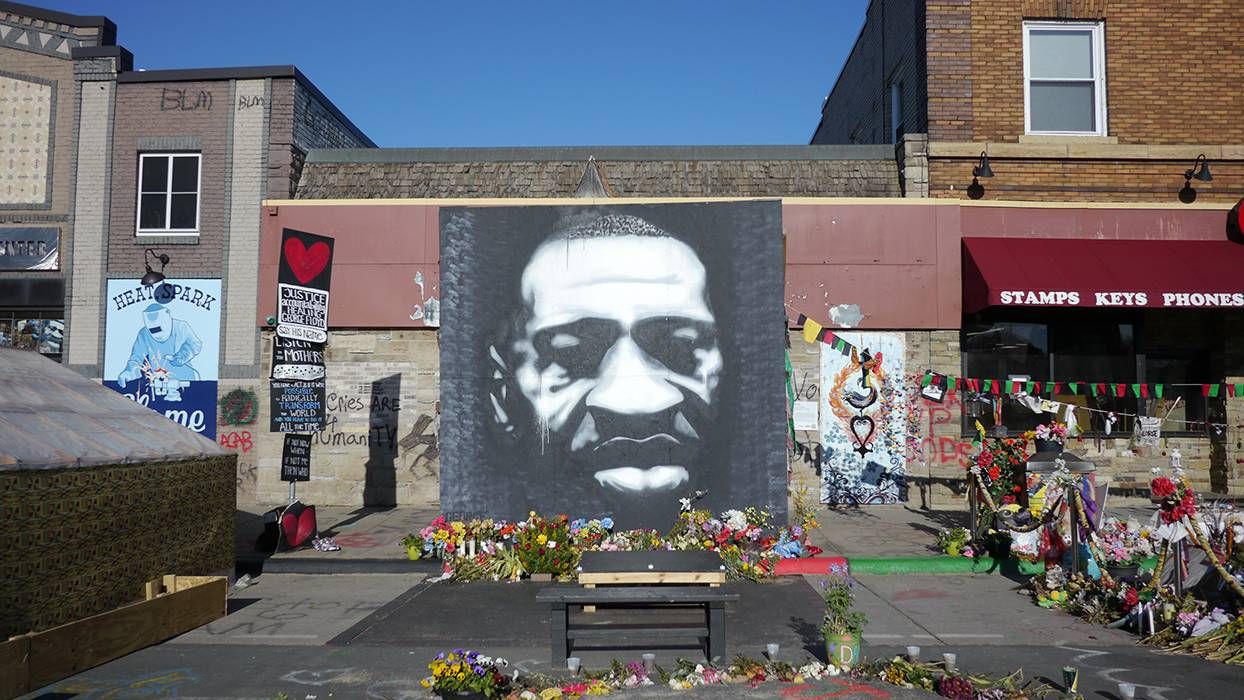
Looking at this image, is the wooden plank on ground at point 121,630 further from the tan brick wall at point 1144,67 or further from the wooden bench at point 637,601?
the tan brick wall at point 1144,67

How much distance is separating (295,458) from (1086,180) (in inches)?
529

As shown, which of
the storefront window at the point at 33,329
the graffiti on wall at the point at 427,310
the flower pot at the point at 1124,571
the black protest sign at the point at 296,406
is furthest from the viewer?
the storefront window at the point at 33,329

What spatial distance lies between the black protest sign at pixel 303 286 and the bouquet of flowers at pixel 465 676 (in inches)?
281

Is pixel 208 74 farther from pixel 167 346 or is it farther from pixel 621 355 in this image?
pixel 621 355

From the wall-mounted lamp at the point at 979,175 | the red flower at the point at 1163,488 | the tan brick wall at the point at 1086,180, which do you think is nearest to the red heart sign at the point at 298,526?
the red flower at the point at 1163,488

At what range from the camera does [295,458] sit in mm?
12461

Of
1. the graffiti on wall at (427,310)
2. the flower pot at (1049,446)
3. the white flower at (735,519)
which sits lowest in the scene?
the white flower at (735,519)

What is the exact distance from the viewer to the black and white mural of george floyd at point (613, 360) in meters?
11.5

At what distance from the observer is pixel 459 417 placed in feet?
38.1

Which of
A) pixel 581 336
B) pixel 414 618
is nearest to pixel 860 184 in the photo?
pixel 581 336

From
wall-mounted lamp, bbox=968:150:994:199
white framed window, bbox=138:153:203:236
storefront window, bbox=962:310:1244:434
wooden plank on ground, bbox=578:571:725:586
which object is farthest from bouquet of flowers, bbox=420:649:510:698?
white framed window, bbox=138:153:203:236

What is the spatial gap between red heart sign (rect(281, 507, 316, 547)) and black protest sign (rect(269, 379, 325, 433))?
1.11 meters

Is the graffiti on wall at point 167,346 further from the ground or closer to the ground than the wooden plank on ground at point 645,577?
further from the ground

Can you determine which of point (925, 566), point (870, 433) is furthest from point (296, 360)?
point (870, 433)
